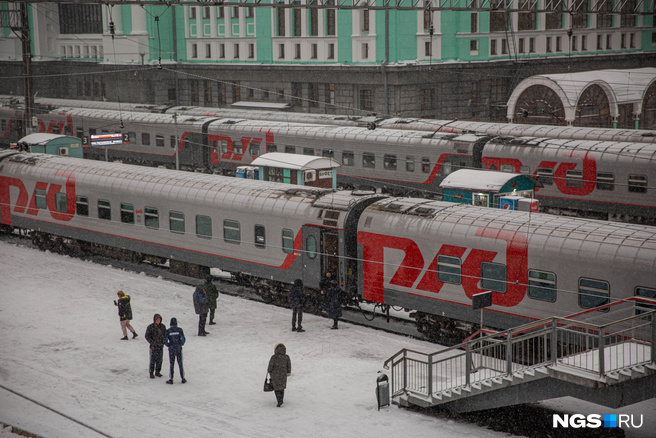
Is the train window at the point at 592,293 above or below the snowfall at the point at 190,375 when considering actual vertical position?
above

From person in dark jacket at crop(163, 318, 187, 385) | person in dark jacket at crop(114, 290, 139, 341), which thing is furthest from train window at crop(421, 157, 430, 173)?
person in dark jacket at crop(163, 318, 187, 385)

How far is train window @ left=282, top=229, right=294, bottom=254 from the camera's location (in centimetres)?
2303

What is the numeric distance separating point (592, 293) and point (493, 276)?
7.91 feet

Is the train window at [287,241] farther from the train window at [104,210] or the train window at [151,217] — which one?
the train window at [104,210]

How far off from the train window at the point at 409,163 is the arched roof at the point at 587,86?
1394 centimetres

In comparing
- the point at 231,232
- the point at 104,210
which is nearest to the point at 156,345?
the point at 231,232

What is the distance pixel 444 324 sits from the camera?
20.1 meters

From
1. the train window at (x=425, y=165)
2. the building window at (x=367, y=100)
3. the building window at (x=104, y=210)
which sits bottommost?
the building window at (x=104, y=210)

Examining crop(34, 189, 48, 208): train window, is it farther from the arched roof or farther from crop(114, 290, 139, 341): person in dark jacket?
the arched roof

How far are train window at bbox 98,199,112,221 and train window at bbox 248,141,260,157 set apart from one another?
14995mm

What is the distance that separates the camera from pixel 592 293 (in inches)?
679

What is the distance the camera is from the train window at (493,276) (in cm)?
1867

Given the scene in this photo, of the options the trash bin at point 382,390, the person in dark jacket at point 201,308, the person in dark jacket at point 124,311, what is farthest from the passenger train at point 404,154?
the person in dark jacket at point 124,311

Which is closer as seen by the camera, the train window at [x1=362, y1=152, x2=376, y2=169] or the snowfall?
the snowfall
